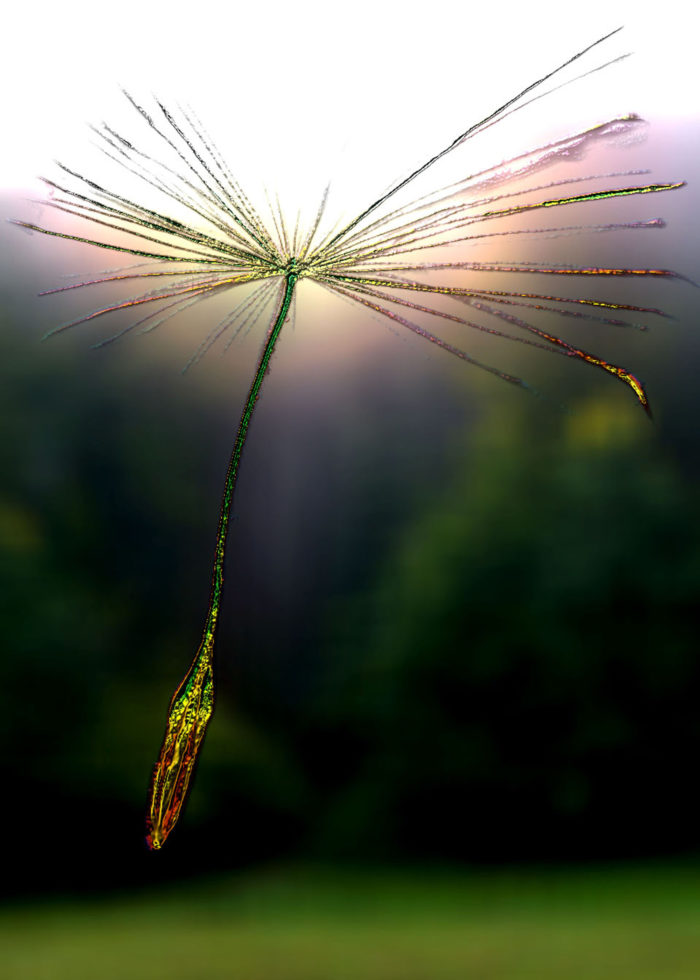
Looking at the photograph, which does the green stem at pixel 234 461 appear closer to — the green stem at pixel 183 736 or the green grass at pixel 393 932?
the green stem at pixel 183 736

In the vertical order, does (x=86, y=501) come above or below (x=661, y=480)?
below

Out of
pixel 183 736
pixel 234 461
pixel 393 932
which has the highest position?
pixel 234 461

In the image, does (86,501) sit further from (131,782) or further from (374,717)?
(374,717)

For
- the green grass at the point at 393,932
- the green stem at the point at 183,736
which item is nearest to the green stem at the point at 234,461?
the green stem at the point at 183,736

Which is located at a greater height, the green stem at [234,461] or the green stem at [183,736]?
the green stem at [234,461]

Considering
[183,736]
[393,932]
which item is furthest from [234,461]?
[393,932]

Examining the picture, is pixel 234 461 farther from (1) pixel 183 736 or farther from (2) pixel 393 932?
(2) pixel 393 932

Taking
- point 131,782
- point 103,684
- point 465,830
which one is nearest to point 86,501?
point 103,684

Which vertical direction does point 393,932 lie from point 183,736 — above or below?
below
